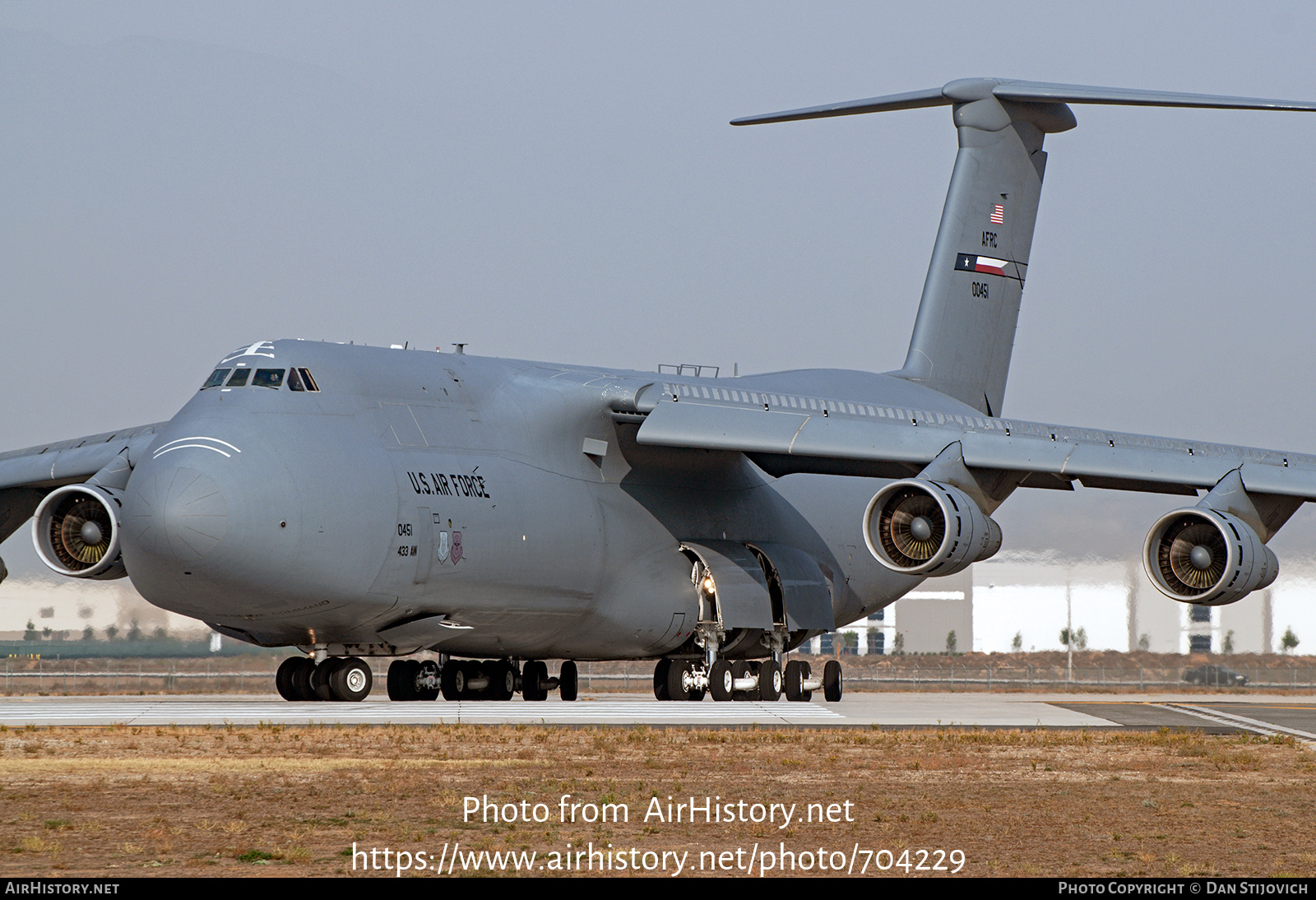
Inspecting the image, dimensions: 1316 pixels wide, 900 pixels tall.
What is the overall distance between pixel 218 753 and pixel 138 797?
3027 mm

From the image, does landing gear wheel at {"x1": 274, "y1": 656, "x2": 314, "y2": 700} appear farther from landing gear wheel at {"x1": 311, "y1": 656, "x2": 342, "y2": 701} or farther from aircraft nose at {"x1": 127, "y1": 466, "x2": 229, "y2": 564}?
aircraft nose at {"x1": 127, "y1": 466, "x2": 229, "y2": 564}

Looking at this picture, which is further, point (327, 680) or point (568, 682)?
point (568, 682)

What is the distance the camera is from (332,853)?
8.13 m

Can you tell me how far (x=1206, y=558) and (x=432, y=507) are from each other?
8.49 metres

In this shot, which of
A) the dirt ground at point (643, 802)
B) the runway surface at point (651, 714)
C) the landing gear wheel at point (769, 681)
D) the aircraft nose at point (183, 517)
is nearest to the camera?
the dirt ground at point (643, 802)

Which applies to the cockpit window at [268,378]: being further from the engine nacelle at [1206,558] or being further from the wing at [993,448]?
the engine nacelle at [1206,558]

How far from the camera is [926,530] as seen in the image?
18344mm

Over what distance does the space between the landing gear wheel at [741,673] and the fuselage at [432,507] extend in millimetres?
946

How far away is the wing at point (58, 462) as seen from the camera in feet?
67.3

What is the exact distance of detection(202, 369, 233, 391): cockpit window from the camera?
17516mm

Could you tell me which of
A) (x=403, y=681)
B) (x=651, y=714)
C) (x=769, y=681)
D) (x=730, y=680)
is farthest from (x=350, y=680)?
(x=769, y=681)

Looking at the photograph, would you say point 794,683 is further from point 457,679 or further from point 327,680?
point 327,680

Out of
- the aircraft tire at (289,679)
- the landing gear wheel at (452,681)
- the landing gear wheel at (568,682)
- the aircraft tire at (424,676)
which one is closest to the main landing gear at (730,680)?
the landing gear wheel at (568,682)
